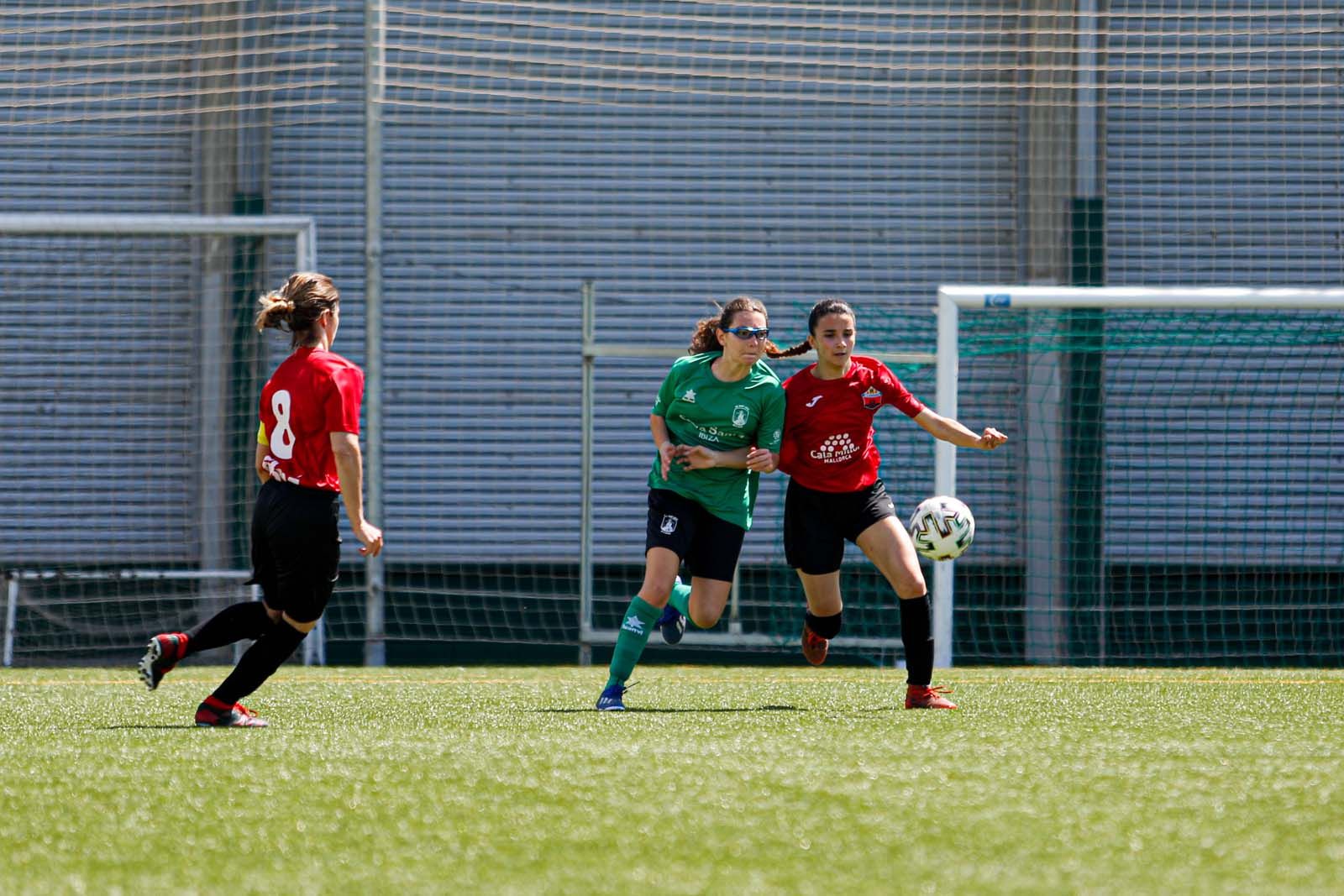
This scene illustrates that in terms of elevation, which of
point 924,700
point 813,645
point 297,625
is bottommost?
point 924,700

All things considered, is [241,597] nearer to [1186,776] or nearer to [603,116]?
[603,116]

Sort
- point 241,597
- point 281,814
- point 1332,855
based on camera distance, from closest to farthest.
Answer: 1. point 1332,855
2. point 281,814
3. point 241,597

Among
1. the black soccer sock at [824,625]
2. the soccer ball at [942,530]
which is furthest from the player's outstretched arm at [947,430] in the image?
the black soccer sock at [824,625]

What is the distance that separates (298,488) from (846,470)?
6.93ft

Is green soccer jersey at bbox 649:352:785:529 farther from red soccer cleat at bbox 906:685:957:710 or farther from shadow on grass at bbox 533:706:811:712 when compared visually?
red soccer cleat at bbox 906:685:957:710

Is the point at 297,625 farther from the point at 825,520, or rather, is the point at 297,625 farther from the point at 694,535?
the point at 825,520

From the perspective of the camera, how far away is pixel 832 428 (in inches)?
228

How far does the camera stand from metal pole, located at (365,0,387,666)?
360 inches

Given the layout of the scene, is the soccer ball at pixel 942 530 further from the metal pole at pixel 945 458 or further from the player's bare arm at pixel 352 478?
the player's bare arm at pixel 352 478

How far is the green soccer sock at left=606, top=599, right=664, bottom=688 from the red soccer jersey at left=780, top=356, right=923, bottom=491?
2.52 feet

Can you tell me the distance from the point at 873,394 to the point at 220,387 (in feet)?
18.1

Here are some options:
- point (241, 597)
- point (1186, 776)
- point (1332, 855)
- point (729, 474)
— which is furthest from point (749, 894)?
point (241, 597)

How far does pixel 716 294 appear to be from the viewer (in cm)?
1080

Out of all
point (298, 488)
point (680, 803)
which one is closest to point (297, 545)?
point (298, 488)
